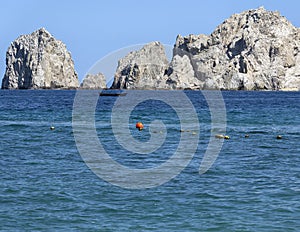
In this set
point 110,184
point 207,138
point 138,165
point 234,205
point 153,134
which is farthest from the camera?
point 153,134

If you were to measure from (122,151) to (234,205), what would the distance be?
1739 centimetres

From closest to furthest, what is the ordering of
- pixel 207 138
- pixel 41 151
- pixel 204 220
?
pixel 204 220
pixel 41 151
pixel 207 138

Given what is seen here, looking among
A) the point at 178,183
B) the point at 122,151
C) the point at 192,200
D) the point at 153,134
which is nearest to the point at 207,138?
the point at 153,134

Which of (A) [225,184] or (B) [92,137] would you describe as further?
(B) [92,137]

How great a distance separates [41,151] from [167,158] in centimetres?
869

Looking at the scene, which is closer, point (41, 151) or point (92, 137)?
point (41, 151)

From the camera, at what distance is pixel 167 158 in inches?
1404

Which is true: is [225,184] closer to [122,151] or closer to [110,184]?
[110,184]

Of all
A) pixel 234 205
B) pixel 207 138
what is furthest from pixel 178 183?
pixel 207 138

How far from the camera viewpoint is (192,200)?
931 inches

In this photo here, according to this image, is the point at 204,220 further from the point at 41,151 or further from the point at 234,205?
the point at 41,151

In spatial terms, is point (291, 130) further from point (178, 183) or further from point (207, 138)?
point (178, 183)

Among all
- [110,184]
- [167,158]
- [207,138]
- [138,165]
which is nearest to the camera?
[110,184]

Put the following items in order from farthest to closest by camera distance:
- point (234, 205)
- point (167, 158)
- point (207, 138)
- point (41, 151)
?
point (207, 138) < point (41, 151) < point (167, 158) < point (234, 205)
